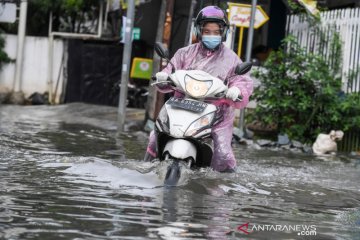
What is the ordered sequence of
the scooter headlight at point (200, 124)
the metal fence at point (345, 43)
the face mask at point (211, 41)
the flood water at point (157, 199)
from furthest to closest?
the metal fence at point (345, 43), the face mask at point (211, 41), the scooter headlight at point (200, 124), the flood water at point (157, 199)

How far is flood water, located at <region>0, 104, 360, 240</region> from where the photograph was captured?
4.49 meters

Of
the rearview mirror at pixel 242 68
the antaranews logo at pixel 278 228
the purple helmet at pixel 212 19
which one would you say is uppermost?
the purple helmet at pixel 212 19

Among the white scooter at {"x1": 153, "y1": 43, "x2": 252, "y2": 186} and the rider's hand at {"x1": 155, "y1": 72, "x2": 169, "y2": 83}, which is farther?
the rider's hand at {"x1": 155, "y1": 72, "x2": 169, "y2": 83}

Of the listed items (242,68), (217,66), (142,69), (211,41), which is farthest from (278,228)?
(142,69)

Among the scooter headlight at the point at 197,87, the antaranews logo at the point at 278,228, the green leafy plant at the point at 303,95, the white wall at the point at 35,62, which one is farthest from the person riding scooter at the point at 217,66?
the white wall at the point at 35,62

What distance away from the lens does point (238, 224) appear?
15.8 feet

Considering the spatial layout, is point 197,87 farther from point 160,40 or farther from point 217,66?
point 160,40

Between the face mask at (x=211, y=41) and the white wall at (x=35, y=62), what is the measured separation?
13.2 meters

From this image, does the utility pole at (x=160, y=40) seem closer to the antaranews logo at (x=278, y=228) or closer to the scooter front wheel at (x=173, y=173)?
the scooter front wheel at (x=173, y=173)

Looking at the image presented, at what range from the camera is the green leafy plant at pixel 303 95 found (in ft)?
38.4

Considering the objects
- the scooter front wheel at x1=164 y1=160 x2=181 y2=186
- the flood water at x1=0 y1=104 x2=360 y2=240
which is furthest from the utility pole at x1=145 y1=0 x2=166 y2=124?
the scooter front wheel at x1=164 y1=160 x2=181 y2=186

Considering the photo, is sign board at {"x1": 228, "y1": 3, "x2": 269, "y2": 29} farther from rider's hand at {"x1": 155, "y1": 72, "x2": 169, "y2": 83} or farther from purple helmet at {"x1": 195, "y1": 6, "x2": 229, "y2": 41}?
rider's hand at {"x1": 155, "y1": 72, "x2": 169, "y2": 83}

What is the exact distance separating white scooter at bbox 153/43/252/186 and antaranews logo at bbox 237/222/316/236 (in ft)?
3.88

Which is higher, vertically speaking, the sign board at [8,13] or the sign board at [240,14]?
the sign board at [240,14]
